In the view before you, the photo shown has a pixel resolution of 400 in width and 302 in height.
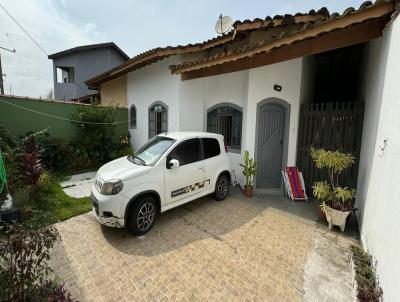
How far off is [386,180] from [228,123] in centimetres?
501

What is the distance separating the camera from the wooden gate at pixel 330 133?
5.52 metres

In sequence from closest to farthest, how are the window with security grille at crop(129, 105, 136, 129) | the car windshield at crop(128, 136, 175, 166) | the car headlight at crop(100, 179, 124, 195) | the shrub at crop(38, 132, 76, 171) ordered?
1. the car headlight at crop(100, 179, 124, 195)
2. the car windshield at crop(128, 136, 175, 166)
3. the shrub at crop(38, 132, 76, 171)
4. the window with security grille at crop(129, 105, 136, 129)

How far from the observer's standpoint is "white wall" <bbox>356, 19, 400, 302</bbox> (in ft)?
7.70

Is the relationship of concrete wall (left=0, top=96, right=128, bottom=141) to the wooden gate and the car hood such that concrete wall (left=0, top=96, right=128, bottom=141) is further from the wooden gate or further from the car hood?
the wooden gate

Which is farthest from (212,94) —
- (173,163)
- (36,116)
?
(36,116)

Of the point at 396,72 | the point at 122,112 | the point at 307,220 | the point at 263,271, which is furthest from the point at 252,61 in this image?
the point at 122,112

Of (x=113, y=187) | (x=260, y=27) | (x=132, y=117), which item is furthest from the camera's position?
(x=132, y=117)

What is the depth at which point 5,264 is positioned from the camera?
2.17 metres

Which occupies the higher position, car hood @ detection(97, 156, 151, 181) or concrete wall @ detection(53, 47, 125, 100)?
concrete wall @ detection(53, 47, 125, 100)

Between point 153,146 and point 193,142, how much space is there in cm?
95

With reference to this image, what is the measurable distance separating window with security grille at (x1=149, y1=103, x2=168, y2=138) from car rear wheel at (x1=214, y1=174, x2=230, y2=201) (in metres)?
3.59

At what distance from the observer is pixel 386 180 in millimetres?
2926

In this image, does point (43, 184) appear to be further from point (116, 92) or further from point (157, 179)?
point (116, 92)

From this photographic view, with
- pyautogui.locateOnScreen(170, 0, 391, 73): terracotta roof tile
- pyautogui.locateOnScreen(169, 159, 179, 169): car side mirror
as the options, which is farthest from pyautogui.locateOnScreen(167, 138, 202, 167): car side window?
pyautogui.locateOnScreen(170, 0, 391, 73): terracotta roof tile
